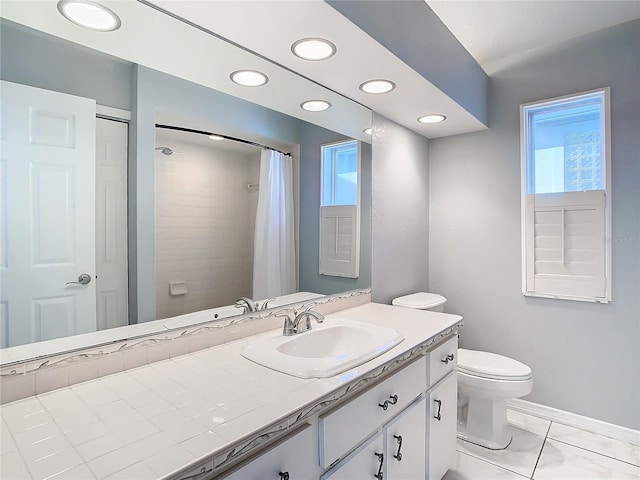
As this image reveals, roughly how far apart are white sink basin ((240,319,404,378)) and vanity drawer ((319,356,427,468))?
11 cm

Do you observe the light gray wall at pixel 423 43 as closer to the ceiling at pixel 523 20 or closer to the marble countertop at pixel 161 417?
the ceiling at pixel 523 20

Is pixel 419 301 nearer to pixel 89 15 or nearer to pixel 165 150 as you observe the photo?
Answer: pixel 165 150

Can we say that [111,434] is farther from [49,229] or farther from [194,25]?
[194,25]

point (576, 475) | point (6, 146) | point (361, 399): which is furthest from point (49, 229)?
point (576, 475)

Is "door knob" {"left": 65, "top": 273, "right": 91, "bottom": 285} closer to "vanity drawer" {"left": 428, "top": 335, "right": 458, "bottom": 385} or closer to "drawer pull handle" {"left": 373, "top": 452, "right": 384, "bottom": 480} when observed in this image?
"drawer pull handle" {"left": 373, "top": 452, "right": 384, "bottom": 480}

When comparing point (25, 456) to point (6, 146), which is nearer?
point (25, 456)

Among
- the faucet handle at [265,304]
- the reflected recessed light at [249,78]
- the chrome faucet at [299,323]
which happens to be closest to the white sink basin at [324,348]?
the chrome faucet at [299,323]

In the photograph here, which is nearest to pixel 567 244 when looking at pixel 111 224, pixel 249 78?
pixel 249 78

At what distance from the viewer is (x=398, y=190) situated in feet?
7.93

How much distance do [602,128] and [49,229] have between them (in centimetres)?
282

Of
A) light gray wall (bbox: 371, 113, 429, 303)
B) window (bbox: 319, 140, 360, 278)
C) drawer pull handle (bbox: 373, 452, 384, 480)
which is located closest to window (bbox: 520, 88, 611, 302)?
light gray wall (bbox: 371, 113, 429, 303)

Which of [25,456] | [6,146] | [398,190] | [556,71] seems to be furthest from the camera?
[398,190]

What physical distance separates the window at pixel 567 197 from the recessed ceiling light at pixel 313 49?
5.47 feet

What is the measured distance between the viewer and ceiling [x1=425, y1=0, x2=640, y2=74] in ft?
6.16
